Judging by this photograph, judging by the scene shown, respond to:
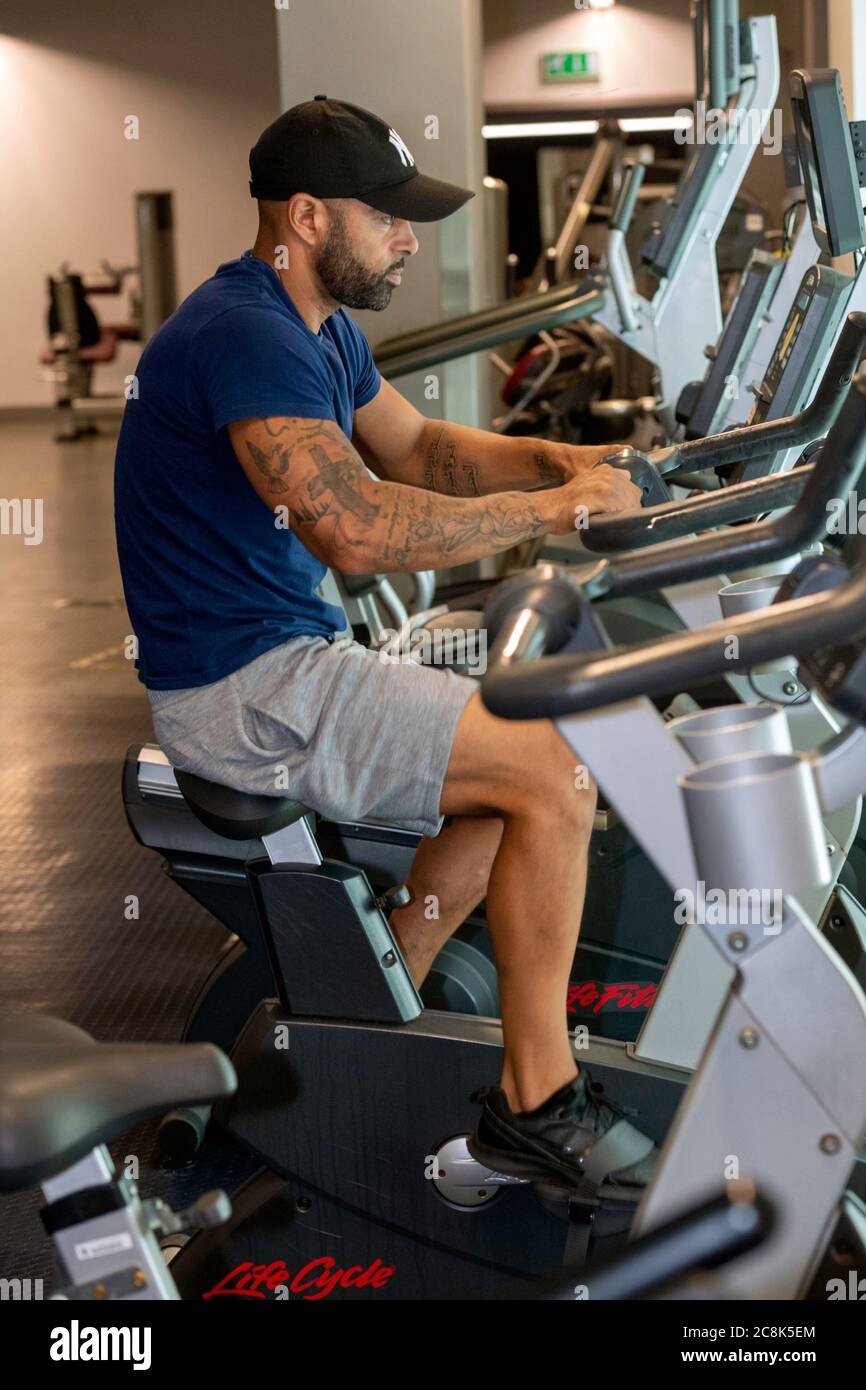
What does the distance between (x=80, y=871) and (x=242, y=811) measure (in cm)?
170

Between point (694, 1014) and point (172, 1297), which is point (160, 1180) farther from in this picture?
point (172, 1297)

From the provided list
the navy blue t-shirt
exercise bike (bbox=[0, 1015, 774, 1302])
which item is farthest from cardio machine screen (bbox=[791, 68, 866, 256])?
exercise bike (bbox=[0, 1015, 774, 1302])

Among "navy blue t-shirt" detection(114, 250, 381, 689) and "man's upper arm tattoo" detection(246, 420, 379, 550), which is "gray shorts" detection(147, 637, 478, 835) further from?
"man's upper arm tattoo" detection(246, 420, 379, 550)

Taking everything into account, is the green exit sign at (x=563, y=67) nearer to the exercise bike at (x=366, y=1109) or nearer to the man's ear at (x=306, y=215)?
the man's ear at (x=306, y=215)

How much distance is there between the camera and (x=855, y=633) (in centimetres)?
105

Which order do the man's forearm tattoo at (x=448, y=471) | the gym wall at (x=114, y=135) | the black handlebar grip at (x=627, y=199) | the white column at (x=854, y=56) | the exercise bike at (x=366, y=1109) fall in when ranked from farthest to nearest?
1. the gym wall at (x=114, y=135)
2. the black handlebar grip at (x=627, y=199)
3. the white column at (x=854, y=56)
4. the man's forearm tattoo at (x=448, y=471)
5. the exercise bike at (x=366, y=1109)

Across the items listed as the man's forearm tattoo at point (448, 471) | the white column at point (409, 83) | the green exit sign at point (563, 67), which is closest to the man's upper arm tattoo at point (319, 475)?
the man's forearm tattoo at point (448, 471)

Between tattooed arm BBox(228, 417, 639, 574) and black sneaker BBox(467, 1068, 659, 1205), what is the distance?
68 cm

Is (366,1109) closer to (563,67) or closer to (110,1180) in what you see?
(110,1180)

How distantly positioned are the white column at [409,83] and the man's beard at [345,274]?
2.50m

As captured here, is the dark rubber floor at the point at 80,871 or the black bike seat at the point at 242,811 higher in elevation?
the black bike seat at the point at 242,811

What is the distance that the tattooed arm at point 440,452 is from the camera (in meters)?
2.52

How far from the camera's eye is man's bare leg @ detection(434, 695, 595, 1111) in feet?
6.07

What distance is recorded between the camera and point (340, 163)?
211cm
